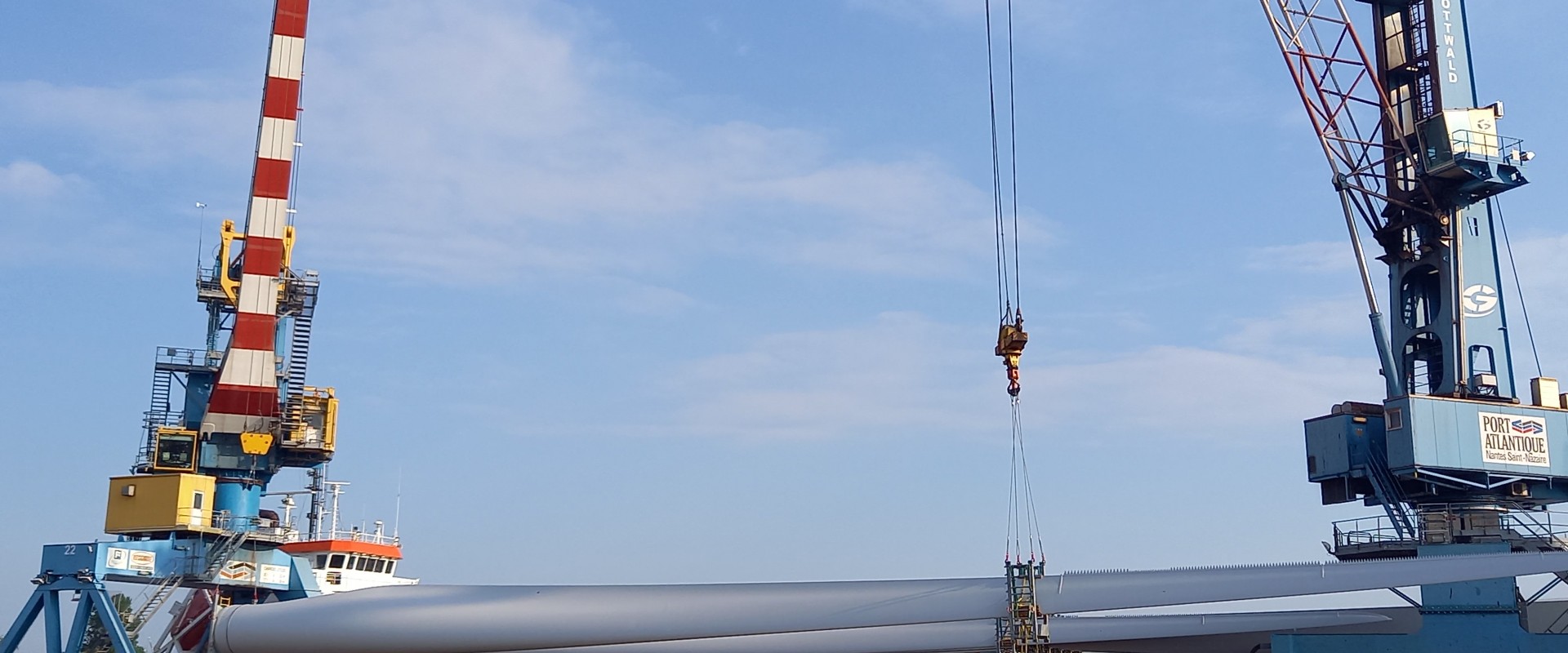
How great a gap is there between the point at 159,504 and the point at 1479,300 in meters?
55.7

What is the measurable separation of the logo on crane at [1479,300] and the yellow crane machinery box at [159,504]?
53.2 meters

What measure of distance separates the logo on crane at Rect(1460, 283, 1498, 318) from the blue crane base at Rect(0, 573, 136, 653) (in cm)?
5581

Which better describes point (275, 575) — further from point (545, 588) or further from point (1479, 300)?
point (1479, 300)

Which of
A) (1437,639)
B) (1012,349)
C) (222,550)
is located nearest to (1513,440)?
(1437,639)

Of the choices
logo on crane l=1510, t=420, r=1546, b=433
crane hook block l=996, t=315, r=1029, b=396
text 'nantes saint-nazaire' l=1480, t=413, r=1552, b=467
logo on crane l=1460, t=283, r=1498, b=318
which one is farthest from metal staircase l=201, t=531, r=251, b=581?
logo on crane l=1510, t=420, r=1546, b=433

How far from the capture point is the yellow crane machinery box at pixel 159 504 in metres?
57.3

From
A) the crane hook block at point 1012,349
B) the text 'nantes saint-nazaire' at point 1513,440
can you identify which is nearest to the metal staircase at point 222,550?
the crane hook block at point 1012,349

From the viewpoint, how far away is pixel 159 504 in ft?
189

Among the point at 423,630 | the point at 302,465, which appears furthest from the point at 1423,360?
the point at 302,465

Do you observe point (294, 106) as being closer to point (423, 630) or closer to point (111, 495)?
point (111, 495)

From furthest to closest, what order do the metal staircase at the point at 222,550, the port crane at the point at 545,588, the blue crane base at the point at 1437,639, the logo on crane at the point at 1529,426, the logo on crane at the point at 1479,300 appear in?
1. the logo on crane at the point at 1479,300
2. the metal staircase at the point at 222,550
3. the logo on crane at the point at 1529,426
4. the blue crane base at the point at 1437,639
5. the port crane at the point at 545,588

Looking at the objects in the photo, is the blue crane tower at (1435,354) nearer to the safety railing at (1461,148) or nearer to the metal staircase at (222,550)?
the safety railing at (1461,148)

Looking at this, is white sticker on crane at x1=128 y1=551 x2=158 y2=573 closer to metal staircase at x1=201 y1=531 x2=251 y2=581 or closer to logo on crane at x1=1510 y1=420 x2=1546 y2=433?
metal staircase at x1=201 y1=531 x2=251 y2=581

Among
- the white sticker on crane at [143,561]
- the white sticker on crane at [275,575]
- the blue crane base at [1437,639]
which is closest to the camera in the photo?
the blue crane base at [1437,639]
